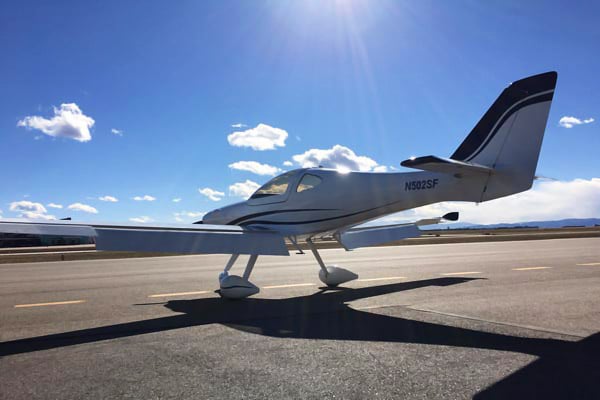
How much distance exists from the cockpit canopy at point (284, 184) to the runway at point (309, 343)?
244 cm

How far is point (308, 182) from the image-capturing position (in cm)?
1012

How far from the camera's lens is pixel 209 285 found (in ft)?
38.6

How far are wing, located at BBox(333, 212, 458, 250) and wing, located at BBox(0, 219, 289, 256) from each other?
2.87 metres

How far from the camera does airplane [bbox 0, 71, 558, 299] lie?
24.0 feet

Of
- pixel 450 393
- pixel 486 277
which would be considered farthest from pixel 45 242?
pixel 450 393

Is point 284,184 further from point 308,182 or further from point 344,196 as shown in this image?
point 344,196

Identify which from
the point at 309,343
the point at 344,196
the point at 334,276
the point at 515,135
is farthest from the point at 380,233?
the point at 309,343

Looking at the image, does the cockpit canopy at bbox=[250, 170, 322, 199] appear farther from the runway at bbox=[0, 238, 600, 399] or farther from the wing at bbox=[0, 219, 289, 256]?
the runway at bbox=[0, 238, 600, 399]

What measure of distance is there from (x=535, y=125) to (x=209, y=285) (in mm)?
Result: 8872

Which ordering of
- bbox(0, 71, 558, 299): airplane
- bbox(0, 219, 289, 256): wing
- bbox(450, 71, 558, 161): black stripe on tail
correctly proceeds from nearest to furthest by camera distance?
bbox(0, 219, 289, 256): wing → bbox(0, 71, 558, 299): airplane → bbox(450, 71, 558, 161): black stripe on tail

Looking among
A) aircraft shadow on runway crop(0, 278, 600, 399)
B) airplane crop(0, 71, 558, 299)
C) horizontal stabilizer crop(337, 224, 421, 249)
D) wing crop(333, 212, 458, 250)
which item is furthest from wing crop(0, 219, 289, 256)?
horizontal stabilizer crop(337, 224, 421, 249)

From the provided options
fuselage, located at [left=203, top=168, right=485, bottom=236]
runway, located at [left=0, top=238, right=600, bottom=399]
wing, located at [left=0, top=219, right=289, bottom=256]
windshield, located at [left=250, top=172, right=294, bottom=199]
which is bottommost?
runway, located at [left=0, top=238, right=600, bottom=399]

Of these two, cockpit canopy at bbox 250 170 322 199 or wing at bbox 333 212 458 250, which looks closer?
cockpit canopy at bbox 250 170 322 199

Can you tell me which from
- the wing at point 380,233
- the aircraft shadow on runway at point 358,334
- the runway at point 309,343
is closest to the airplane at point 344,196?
the wing at point 380,233
